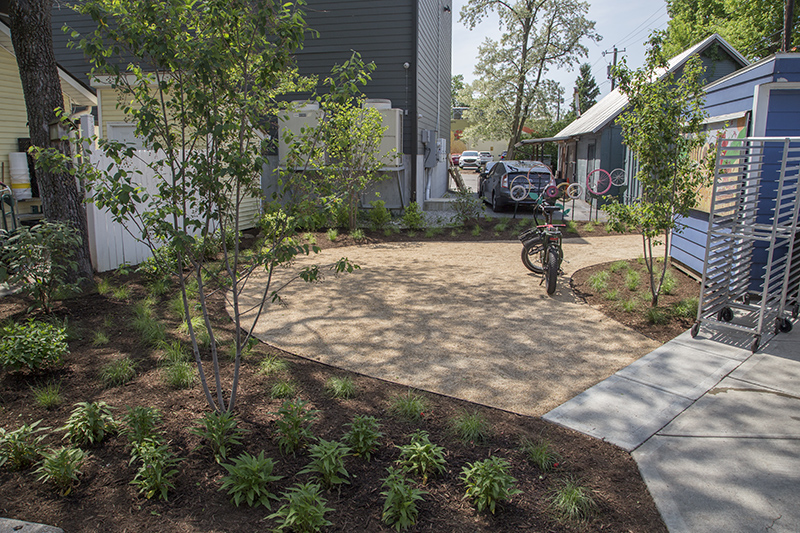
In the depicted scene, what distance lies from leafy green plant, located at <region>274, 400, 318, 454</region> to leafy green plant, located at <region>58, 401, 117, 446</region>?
1.04 m

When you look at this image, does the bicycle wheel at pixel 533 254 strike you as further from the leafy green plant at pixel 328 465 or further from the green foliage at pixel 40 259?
the green foliage at pixel 40 259

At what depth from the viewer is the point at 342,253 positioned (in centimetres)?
996

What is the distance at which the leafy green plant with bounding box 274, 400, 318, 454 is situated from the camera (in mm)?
3234

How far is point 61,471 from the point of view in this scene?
2832 millimetres

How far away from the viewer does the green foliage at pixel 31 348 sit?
3.99 metres

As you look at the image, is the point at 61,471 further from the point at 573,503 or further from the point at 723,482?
the point at 723,482

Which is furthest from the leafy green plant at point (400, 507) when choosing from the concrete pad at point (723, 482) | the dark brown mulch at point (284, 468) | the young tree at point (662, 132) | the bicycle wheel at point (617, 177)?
the bicycle wheel at point (617, 177)

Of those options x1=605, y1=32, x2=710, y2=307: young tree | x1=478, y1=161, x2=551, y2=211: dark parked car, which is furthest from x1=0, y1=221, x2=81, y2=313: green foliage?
x1=478, y1=161, x2=551, y2=211: dark parked car

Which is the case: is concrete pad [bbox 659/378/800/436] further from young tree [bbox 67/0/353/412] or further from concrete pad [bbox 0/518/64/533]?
concrete pad [bbox 0/518/64/533]

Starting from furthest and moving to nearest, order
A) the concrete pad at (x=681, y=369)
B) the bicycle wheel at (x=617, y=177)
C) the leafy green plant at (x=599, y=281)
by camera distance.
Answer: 1. the bicycle wheel at (x=617, y=177)
2. the leafy green plant at (x=599, y=281)
3. the concrete pad at (x=681, y=369)

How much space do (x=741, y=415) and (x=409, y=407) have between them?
2.31m

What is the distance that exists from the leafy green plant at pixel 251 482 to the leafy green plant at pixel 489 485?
1.00 meters

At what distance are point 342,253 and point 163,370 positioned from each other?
5.80 metres

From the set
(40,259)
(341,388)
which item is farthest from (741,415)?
(40,259)
